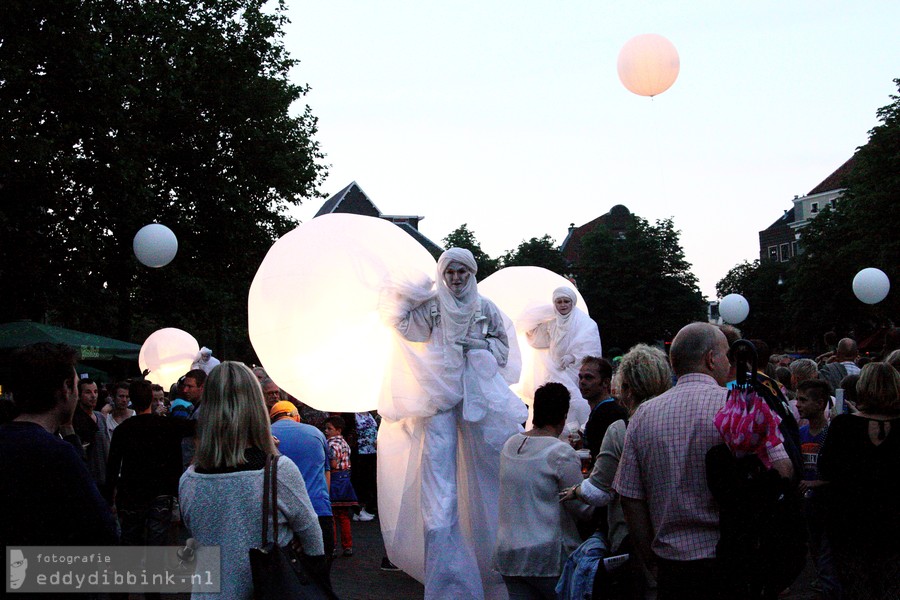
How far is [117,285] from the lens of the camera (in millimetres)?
27672

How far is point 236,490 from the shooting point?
13.1 feet

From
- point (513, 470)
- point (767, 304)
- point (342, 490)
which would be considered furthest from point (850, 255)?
point (513, 470)

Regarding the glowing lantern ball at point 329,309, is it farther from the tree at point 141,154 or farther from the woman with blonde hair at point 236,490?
the tree at point 141,154

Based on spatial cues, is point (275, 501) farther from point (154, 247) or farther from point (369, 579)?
point (154, 247)

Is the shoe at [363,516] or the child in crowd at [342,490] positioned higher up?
the child in crowd at [342,490]

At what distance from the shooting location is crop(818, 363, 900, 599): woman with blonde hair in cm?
512

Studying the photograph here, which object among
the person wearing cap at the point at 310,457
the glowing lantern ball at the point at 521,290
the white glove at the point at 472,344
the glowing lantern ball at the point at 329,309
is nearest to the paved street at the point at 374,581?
the person wearing cap at the point at 310,457

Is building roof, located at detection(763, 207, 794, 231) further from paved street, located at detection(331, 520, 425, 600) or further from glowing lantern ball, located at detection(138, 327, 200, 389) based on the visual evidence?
paved street, located at detection(331, 520, 425, 600)

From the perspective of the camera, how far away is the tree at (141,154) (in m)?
23.8

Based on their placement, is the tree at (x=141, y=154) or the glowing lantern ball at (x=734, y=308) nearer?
the tree at (x=141, y=154)

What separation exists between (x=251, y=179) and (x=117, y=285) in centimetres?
496

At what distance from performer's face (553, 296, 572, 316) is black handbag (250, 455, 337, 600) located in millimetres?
6700

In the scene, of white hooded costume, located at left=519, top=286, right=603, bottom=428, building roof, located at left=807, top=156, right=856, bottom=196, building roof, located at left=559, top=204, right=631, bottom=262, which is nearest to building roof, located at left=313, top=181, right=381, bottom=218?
building roof, located at left=559, top=204, right=631, bottom=262

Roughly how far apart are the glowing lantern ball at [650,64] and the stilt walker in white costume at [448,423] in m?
5.33
